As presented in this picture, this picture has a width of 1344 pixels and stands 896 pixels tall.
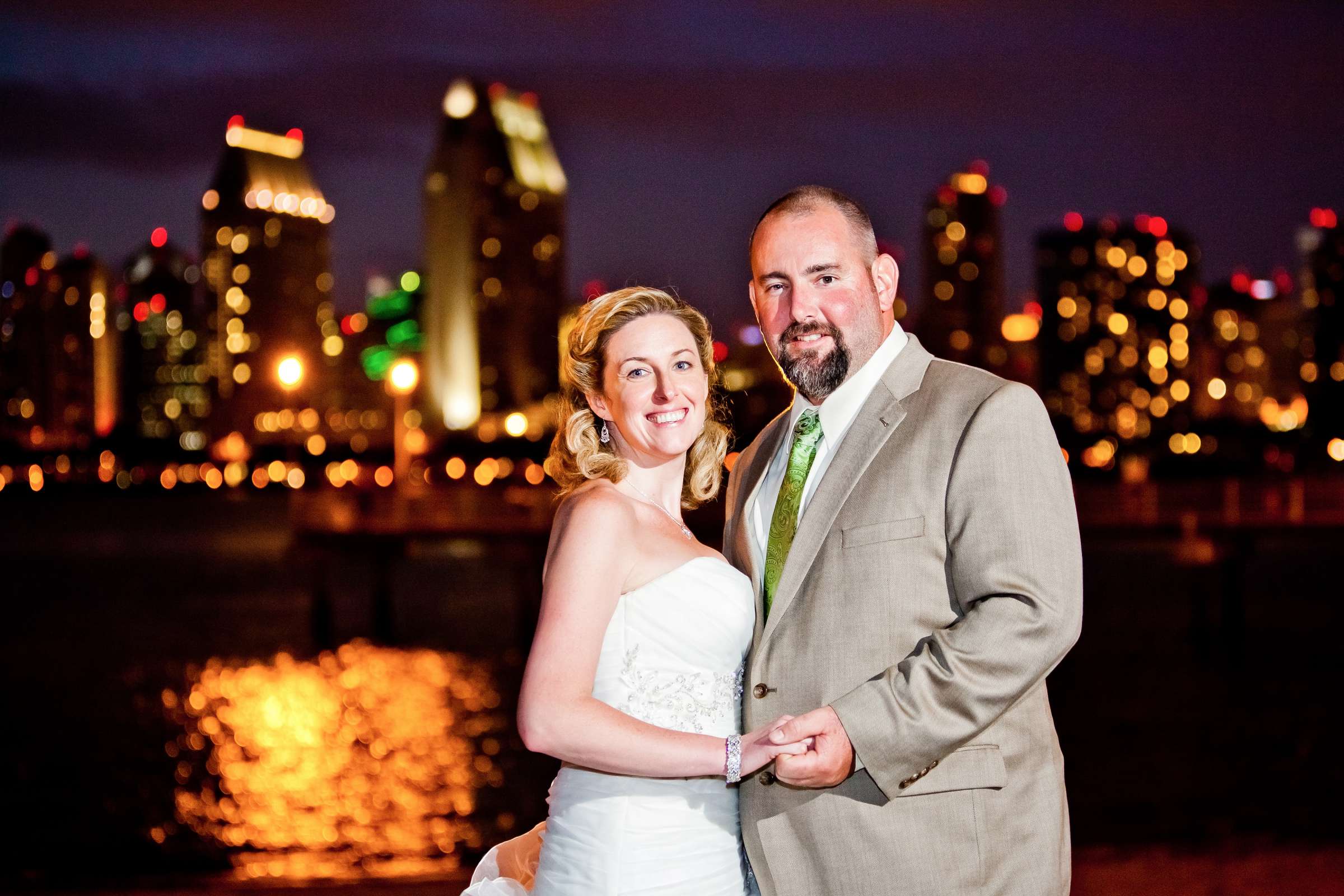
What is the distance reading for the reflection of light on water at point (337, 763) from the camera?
16.3 meters

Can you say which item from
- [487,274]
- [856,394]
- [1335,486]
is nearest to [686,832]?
[856,394]

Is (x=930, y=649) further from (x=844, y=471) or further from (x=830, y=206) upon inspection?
(x=830, y=206)

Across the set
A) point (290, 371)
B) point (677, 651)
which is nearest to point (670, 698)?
point (677, 651)

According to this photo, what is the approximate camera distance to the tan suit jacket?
130 inches

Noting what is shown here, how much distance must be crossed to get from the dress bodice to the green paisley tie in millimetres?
237

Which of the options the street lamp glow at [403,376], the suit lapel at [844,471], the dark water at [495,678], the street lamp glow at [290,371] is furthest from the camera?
the street lamp glow at [403,376]

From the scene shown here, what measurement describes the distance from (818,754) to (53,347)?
430 ft

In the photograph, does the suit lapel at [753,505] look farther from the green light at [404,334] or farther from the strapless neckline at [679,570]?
the green light at [404,334]

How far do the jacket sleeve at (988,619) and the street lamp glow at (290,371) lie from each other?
91.9 feet

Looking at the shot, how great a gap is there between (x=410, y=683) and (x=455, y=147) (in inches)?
6553

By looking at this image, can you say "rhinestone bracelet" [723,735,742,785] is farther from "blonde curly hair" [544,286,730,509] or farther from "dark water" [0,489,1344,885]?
"dark water" [0,489,1344,885]

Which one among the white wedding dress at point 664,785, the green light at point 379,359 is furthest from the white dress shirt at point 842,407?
the green light at point 379,359

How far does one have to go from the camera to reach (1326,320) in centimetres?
18838

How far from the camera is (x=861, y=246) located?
378 cm
